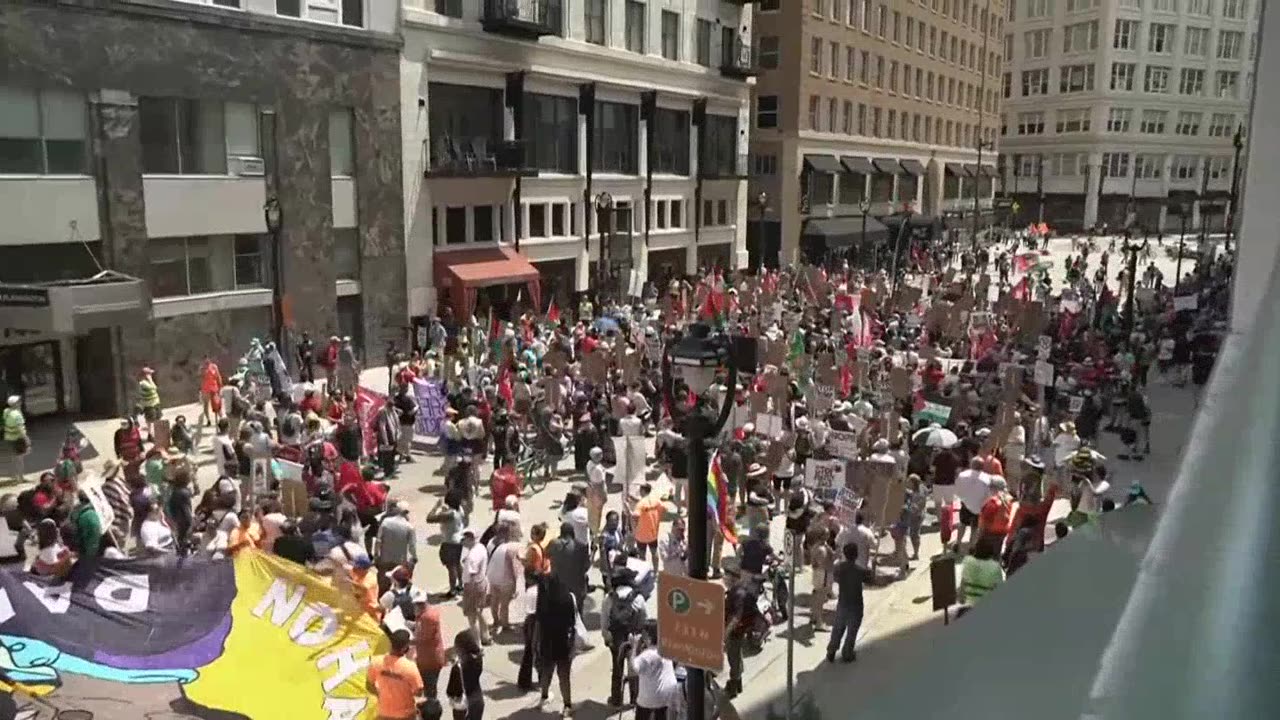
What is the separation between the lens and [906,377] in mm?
A: 20062

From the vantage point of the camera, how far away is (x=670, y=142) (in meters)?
44.7

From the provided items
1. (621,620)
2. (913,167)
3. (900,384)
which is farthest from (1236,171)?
(913,167)

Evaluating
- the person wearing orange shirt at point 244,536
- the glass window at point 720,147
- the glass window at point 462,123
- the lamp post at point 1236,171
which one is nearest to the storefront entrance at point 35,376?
the glass window at point 462,123

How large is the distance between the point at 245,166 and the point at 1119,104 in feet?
288

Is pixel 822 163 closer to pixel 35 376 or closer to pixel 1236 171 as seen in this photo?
pixel 1236 171

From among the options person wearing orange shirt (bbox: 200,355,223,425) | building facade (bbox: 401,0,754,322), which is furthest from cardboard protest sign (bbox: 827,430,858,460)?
building facade (bbox: 401,0,754,322)

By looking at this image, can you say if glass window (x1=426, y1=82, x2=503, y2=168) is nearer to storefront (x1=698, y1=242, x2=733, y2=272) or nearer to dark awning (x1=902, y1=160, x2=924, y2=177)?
storefront (x1=698, y1=242, x2=733, y2=272)

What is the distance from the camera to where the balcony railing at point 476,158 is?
3294 cm

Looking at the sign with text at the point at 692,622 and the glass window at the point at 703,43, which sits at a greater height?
the glass window at the point at 703,43

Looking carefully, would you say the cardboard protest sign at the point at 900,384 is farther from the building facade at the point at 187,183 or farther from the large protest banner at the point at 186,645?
the large protest banner at the point at 186,645

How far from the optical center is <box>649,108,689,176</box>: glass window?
43.5 metres

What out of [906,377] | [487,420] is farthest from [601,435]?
[906,377]

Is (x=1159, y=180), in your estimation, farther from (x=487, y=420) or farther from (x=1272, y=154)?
(x=1272, y=154)

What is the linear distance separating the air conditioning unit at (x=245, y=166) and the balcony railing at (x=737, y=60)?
25.1m
